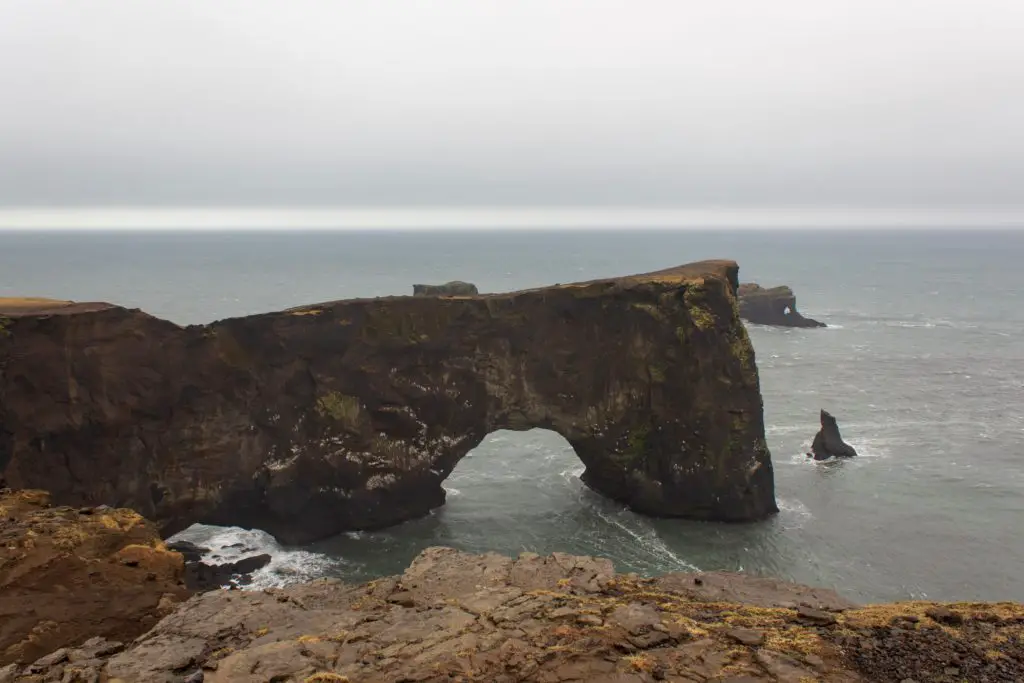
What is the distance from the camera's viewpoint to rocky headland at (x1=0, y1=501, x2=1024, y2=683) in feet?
34.8

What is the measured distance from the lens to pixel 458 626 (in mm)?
12289

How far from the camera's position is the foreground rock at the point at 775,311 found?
89.6 m

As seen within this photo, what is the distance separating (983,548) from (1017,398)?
31115 mm

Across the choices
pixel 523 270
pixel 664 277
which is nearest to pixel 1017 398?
pixel 664 277

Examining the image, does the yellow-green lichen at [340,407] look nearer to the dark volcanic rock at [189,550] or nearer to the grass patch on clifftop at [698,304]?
the dark volcanic rock at [189,550]

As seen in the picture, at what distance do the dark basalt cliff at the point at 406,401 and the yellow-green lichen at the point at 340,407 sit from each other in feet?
0.32

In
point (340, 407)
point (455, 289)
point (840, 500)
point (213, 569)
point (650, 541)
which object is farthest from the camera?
point (455, 289)

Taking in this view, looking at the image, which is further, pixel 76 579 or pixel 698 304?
pixel 698 304

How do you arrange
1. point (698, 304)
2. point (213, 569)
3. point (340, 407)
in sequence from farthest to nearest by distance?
point (698, 304) → point (340, 407) → point (213, 569)

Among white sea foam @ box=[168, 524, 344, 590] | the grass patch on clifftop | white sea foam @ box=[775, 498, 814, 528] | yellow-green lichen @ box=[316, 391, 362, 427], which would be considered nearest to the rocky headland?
white sea foam @ box=[168, 524, 344, 590]

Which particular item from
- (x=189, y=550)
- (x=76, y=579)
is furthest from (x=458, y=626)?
(x=189, y=550)

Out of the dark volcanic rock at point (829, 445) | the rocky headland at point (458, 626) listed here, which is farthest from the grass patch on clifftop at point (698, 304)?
the rocky headland at point (458, 626)

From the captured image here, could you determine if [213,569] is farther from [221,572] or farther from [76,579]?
[76,579]

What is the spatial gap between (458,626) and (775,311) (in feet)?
288
